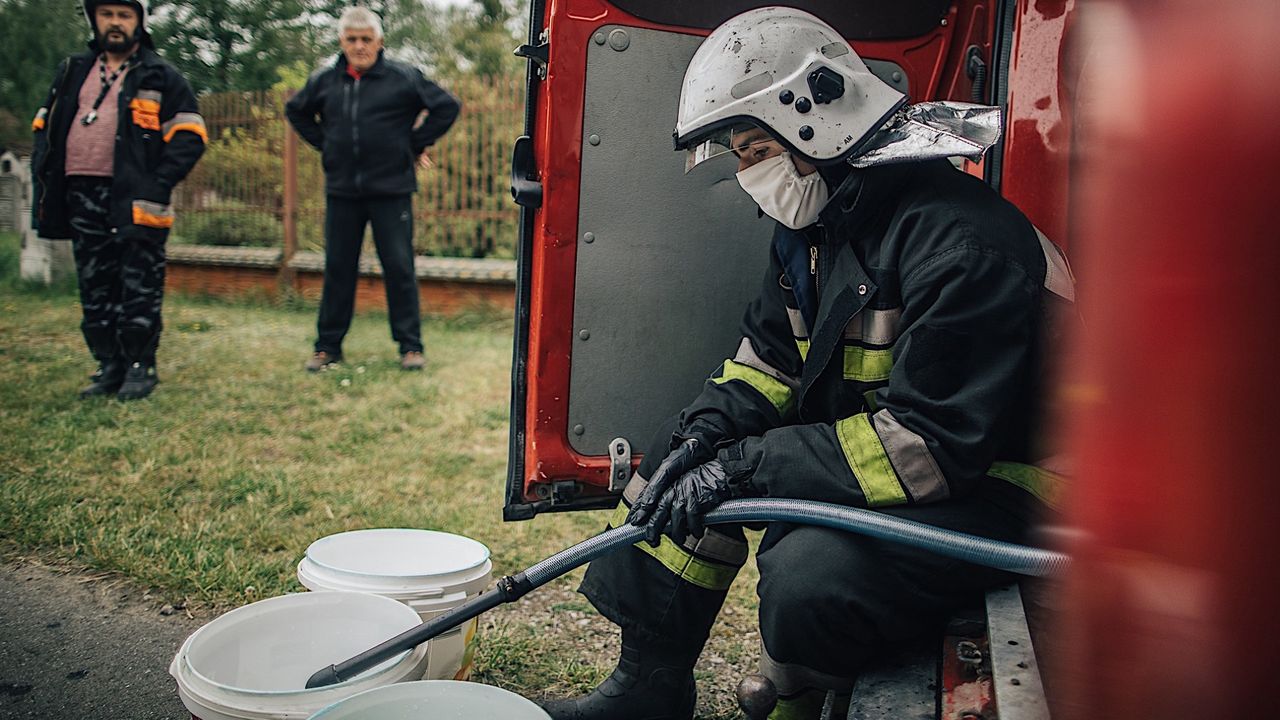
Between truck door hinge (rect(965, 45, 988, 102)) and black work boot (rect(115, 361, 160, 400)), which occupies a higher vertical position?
truck door hinge (rect(965, 45, 988, 102))

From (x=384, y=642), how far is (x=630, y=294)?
107cm

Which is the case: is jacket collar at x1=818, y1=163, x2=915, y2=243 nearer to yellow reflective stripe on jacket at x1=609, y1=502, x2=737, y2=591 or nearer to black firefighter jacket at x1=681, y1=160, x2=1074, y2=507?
black firefighter jacket at x1=681, y1=160, x2=1074, y2=507

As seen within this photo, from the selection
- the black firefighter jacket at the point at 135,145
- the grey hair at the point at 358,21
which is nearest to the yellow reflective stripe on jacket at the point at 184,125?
the black firefighter jacket at the point at 135,145

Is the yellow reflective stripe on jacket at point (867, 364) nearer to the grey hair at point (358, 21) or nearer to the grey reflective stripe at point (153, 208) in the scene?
the grey reflective stripe at point (153, 208)

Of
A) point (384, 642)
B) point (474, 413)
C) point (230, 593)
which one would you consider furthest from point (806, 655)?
point (474, 413)

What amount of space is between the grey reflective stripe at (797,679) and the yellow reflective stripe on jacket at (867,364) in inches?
22.5

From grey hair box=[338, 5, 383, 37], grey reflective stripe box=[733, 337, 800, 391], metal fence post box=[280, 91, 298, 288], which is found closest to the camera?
grey reflective stripe box=[733, 337, 800, 391]

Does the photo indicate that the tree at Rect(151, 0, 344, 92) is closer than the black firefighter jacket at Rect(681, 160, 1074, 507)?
No

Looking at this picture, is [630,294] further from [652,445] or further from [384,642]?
[384,642]

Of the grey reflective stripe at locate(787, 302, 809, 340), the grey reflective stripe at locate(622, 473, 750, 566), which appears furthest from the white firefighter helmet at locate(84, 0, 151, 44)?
the grey reflective stripe at locate(622, 473, 750, 566)

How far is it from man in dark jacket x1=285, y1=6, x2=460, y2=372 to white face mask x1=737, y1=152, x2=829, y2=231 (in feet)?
15.3

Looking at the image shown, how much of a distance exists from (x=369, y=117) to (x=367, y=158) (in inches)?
10.6

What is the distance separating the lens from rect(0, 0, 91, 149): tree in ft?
61.3

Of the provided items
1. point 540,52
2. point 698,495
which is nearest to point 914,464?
point 698,495
